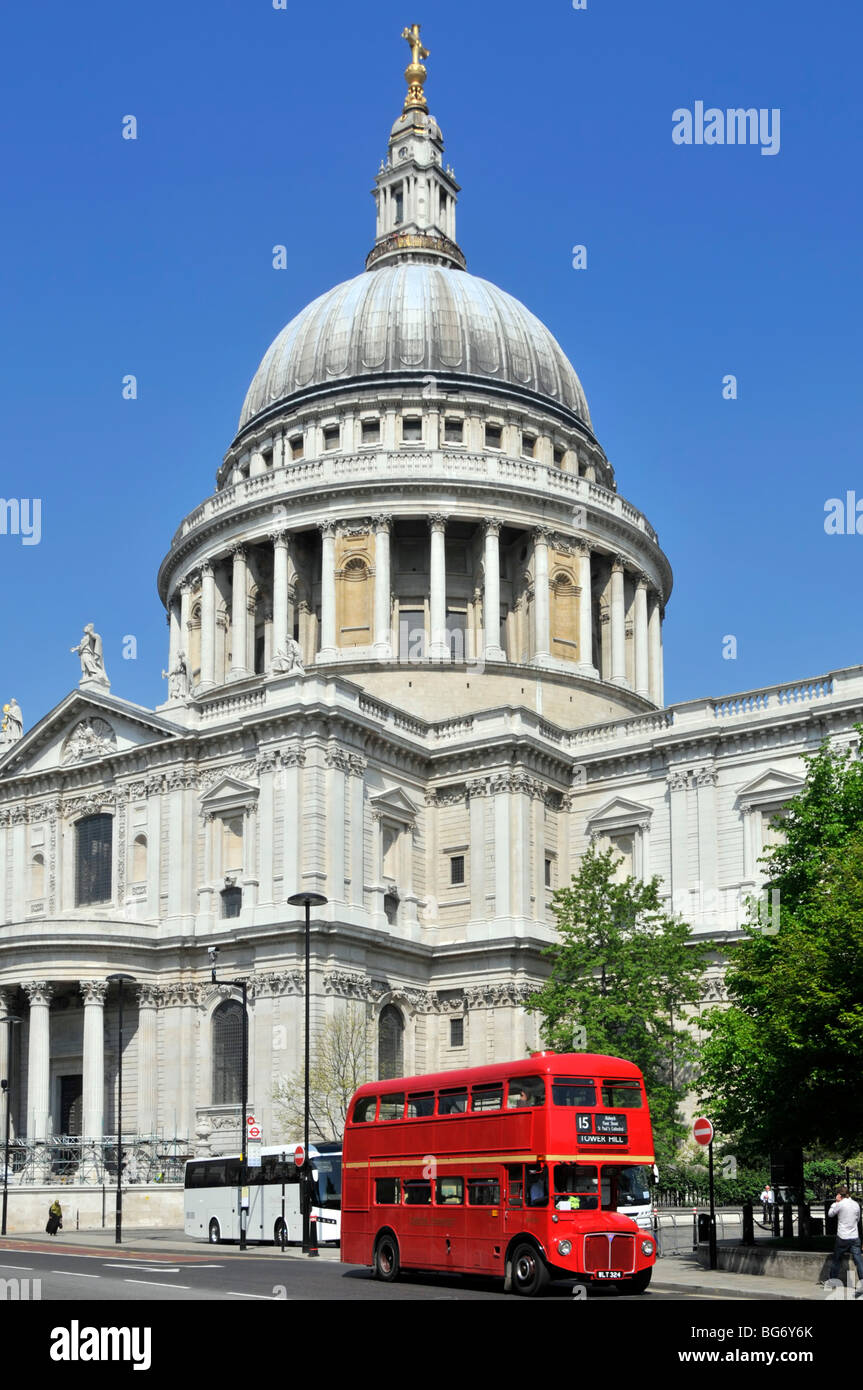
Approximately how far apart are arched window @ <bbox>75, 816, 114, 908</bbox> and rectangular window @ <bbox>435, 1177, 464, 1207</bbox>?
3772 centimetres

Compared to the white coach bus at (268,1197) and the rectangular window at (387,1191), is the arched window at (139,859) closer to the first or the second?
the white coach bus at (268,1197)

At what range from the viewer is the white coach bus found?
4425 centimetres

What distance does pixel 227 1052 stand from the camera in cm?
5988

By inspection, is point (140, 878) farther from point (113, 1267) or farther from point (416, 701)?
point (113, 1267)

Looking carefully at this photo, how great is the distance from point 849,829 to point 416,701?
121 feet

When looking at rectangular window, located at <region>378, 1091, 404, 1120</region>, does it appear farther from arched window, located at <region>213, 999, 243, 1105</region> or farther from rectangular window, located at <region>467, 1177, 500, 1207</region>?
arched window, located at <region>213, 999, 243, 1105</region>

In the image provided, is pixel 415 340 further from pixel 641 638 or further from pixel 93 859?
pixel 93 859

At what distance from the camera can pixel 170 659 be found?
90375mm

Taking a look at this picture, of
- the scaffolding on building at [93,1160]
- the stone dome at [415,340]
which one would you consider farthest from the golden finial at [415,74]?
the scaffolding on building at [93,1160]

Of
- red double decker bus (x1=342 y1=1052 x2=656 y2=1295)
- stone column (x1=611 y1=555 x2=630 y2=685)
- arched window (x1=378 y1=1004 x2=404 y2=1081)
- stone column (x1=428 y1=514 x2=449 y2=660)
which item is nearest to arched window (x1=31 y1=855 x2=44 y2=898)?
arched window (x1=378 y1=1004 x2=404 y2=1081)

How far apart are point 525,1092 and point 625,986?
26.5 metres

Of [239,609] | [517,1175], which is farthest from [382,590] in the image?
[517,1175]

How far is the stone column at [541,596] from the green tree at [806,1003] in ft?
122
